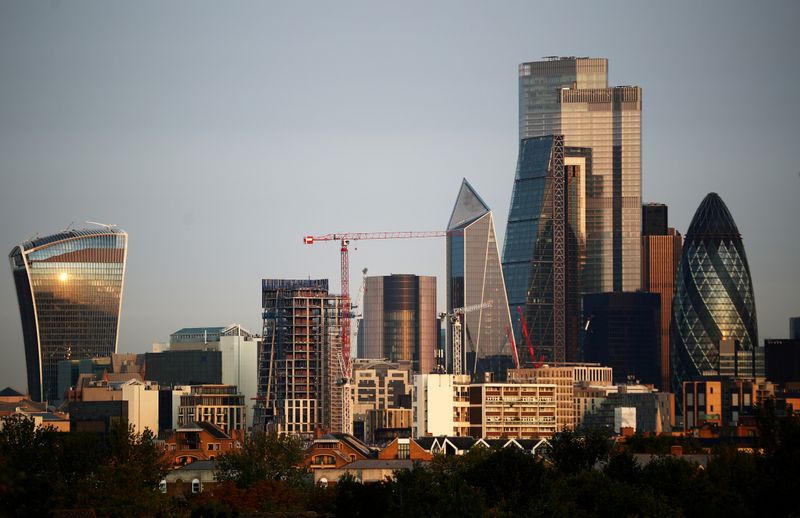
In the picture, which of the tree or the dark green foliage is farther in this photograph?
the tree

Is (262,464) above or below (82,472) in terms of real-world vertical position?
below

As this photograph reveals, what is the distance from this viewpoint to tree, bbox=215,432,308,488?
179425mm

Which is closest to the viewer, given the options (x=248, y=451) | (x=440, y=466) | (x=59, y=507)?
(x=59, y=507)

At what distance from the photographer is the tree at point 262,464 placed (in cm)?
17943

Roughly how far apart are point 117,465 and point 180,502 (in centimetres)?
793

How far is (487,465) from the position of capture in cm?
15325

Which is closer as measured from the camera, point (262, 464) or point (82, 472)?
point (82, 472)

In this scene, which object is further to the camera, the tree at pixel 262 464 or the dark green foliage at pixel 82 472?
the tree at pixel 262 464

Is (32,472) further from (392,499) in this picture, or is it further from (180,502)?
(392,499)

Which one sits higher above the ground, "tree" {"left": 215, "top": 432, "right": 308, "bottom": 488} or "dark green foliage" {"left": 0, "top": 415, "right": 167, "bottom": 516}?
"dark green foliage" {"left": 0, "top": 415, "right": 167, "bottom": 516}

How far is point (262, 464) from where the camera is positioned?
188000mm

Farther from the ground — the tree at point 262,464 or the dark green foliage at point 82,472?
the dark green foliage at point 82,472

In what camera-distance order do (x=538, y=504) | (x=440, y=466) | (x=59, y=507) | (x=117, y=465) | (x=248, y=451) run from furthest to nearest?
(x=248, y=451) < (x=440, y=466) < (x=117, y=465) < (x=59, y=507) < (x=538, y=504)

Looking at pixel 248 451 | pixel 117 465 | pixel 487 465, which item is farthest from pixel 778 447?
pixel 248 451
